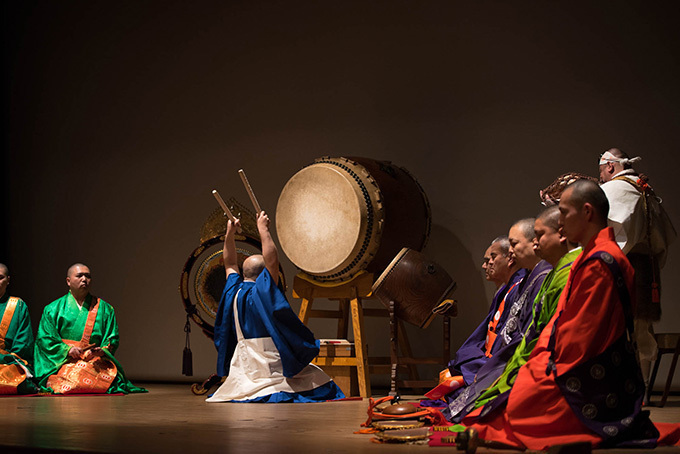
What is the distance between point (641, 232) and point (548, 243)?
59.8 inches

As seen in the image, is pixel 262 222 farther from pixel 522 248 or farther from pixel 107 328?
pixel 522 248

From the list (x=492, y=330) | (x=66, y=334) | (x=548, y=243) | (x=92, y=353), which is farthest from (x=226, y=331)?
(x=548, y=243)

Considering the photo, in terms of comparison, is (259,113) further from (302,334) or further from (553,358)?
(553,358)

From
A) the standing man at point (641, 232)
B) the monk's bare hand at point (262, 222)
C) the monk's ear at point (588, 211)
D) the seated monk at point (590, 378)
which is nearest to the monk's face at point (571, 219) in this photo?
the monk's ear at point (588, 211)

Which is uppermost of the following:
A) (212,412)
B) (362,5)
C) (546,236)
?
(362,5)

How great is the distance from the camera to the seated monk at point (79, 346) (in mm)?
5500

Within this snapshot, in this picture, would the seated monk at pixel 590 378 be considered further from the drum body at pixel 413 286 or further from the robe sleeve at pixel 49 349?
the robe sleeve at pixel 49 349

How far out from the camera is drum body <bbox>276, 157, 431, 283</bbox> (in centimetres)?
512

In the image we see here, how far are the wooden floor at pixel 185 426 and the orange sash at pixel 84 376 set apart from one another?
1.43 ft

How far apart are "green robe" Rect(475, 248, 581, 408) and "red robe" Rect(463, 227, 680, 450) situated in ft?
0.64

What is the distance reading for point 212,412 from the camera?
399 cm

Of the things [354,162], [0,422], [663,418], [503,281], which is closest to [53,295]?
[354,162]

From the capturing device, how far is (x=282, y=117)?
648 cm

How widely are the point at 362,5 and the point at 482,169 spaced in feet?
5.19
